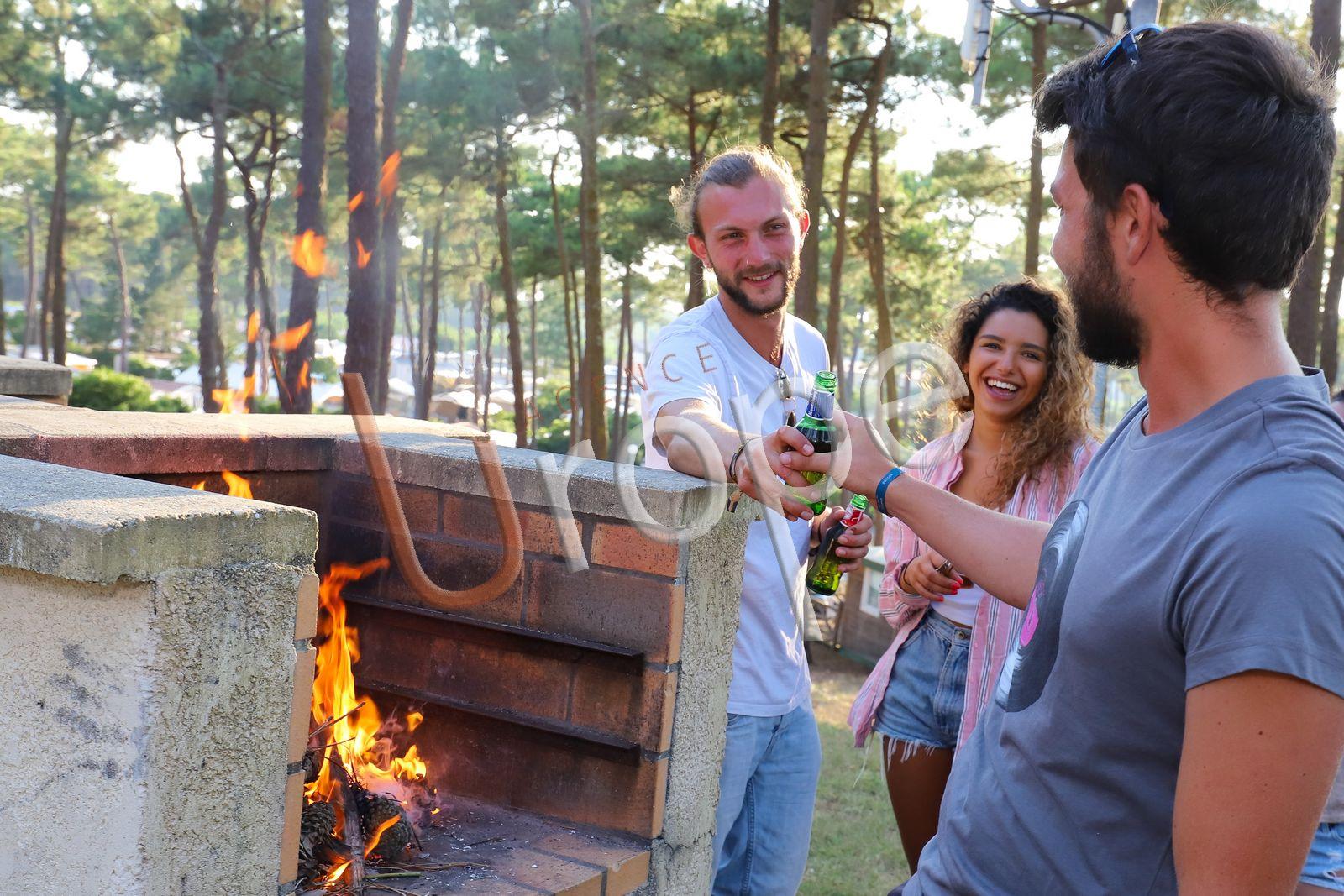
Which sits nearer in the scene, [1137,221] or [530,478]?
[1137,221]

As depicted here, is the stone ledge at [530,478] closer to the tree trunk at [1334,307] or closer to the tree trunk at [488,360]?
the tree trunk at [1334,307]

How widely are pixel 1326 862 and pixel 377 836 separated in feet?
6.04

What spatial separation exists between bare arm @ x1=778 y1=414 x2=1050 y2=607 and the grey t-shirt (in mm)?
240

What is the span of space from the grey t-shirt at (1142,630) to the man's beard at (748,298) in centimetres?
161

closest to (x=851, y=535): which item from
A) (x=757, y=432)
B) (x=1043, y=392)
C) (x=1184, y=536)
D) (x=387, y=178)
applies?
(x=757, y=432)

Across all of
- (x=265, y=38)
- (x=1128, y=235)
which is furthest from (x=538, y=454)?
(x=265, y=38)

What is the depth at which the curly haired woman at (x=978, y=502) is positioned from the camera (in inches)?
134

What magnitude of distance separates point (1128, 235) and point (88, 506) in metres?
1.51

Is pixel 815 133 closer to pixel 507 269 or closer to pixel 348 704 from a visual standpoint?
pixel 348 704

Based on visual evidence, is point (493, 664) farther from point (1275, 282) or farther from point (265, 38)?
point (265, 38)

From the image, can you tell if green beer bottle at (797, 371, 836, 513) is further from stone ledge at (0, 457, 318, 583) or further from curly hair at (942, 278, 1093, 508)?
stone ledge at (0, 457, 318, 583)

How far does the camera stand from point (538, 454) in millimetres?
2922

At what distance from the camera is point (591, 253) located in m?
16.6

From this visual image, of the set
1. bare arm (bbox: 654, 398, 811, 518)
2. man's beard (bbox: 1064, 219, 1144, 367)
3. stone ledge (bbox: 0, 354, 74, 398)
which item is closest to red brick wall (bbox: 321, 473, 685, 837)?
bare arm (bbox: 654, 398, 811, 518)
